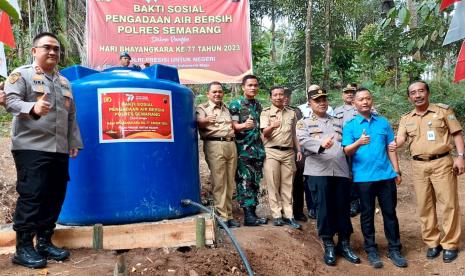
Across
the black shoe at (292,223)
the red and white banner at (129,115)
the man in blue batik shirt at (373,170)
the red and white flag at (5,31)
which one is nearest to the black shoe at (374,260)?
the man in blue batik shirt at (373,170)

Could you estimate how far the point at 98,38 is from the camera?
18.7ft

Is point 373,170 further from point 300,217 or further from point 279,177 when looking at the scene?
point 300,217

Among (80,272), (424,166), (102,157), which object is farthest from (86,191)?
(424,166)

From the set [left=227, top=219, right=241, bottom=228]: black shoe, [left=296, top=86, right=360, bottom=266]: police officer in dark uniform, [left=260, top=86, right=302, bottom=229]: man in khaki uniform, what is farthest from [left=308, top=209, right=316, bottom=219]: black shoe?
[left=227, top=219, right=241, bottom=228]: black shoe

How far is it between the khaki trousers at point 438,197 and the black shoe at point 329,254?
3.17ft

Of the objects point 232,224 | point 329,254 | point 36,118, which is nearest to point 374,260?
point 329,254

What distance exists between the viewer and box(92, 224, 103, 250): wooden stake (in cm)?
324

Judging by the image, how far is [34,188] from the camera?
116 inches

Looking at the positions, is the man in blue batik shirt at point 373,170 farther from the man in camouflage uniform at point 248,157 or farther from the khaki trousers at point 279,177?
the man in camouflage uniform at point 248,157

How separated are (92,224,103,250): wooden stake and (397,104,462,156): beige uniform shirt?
302cm

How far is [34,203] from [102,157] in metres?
0.62

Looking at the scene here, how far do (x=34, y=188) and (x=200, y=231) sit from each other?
1224 mm

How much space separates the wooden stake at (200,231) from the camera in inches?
131

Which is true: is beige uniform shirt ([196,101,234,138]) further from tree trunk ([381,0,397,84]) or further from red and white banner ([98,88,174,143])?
tree trunk ([381,0,397,84])
